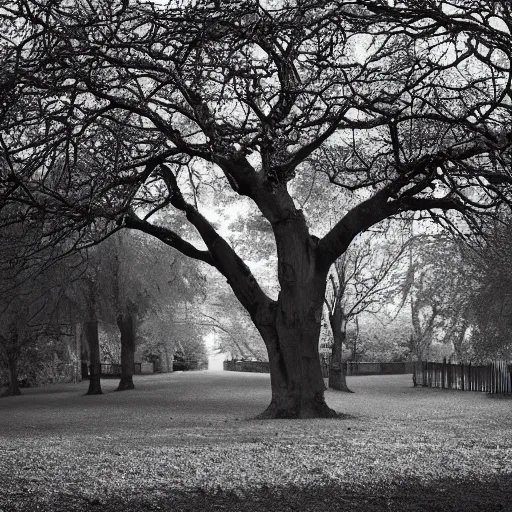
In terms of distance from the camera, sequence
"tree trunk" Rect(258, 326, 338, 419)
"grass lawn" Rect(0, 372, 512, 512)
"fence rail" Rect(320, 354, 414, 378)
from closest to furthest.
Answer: "grass lawn" Rect(0, 372, 512, 512)
"tree trunk" Rect(258, 326, 338, 419)
"fence rail" Rect(320, 354, 414, 378)

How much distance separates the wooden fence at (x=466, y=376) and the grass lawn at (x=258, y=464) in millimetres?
11744

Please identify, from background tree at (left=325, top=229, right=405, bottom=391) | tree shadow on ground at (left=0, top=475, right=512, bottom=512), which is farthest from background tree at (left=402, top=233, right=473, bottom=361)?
tree shadow on ground at (left=0, top=475, right=512, bottom=512)

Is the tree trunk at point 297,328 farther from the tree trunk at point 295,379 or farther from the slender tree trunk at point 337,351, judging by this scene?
the slender tree trunk at point 337,351

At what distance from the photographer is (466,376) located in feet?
100

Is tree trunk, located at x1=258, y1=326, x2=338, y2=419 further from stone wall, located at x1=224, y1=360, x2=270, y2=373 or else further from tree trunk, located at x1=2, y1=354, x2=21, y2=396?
stone wall, located at x1=224, y1=360, x2=270, y2=373

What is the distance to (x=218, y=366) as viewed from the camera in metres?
90.3

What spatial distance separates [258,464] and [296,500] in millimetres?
1939

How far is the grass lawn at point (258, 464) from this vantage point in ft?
20.3

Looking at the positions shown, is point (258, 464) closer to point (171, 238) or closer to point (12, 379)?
point (171, 238)

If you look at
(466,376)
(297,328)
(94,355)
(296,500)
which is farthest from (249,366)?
(296,500)

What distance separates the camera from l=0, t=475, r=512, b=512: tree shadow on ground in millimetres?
5902

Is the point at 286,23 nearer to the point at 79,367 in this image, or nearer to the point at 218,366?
the point at 79,367

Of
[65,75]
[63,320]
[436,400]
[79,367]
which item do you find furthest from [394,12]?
[79,367]

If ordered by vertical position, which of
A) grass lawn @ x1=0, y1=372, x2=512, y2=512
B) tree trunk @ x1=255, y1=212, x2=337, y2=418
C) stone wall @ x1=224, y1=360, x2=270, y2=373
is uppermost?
tree trunk @ x1=255, y1=212, x2=337, y2=418
